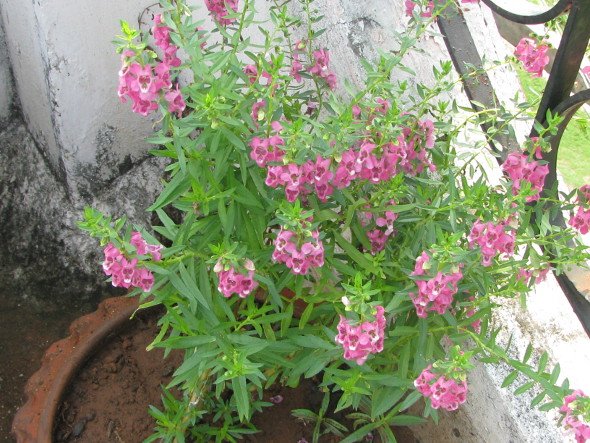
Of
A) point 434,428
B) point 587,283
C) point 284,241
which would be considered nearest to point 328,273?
point 284,241

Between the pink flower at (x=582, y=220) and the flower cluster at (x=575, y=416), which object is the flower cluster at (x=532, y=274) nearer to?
the pink flower at (x=582, y=220)

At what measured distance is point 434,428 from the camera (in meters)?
1.92

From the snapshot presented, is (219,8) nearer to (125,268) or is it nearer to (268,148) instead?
(268,148)

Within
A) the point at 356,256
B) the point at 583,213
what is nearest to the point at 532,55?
the point at 583,213

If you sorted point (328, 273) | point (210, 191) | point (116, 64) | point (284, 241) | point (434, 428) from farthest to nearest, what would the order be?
point (116, 64), point (434, 428), point (328, 273), point (210, 191), point (284, 241)

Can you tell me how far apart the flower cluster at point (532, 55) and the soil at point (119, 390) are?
3.78ft

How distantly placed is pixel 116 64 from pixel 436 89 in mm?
1026

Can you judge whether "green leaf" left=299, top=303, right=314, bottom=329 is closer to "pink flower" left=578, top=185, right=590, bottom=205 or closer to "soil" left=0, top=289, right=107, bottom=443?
"pink flower" left=578, top=185, right=590, bottom=205

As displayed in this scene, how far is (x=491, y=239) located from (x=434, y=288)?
0.46 ft

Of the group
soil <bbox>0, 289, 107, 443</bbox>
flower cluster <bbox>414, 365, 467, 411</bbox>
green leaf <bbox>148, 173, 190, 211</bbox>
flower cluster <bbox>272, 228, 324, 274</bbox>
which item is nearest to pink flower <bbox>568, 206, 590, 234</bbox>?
flower cluster <bbox>414, 365, 467, 411</bbox>

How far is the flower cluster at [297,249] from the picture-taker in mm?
1244

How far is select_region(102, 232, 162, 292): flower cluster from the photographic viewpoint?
1227 mm

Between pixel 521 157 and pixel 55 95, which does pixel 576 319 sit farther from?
pixel 55 95

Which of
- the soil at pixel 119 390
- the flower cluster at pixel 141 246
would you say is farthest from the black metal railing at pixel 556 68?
the soil at pixel 119 390
